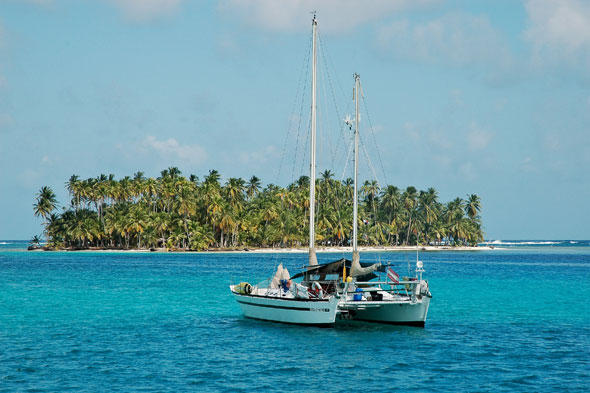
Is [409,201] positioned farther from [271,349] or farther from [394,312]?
[271,349]

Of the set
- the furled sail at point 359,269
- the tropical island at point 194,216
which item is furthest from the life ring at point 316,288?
the tropical island at point 194,216

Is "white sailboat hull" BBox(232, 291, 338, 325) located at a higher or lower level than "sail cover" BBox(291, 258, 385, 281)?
lower

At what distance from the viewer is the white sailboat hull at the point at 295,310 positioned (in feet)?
98.8

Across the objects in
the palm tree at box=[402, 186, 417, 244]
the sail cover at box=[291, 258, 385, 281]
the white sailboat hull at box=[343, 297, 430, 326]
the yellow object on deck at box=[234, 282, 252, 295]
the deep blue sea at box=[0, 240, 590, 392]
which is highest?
the palm tree at box=[402, 186, 417, 244]

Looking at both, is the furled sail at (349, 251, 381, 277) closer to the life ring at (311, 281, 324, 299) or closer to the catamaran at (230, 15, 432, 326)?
the catamaran at (230, 15, 432, 326)

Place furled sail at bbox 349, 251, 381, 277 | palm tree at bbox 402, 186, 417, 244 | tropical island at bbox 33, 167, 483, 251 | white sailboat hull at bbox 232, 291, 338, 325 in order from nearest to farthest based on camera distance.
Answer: white sailboat hull at bbox 232, 291, 338, 325 → furled sail at bbox 349, 251, 381, 277 → tropical island at bbox 33, 167, 483, 251 → palm tree at bbox 402, 186, 417, 244

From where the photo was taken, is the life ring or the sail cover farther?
the sail cover

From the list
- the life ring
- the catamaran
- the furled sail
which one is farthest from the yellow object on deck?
the furled sail

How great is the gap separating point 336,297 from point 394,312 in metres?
3.65

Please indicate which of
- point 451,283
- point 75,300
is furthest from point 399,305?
point 451,283

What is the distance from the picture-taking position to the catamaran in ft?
99.2

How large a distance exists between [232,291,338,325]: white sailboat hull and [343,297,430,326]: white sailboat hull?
2.82 feet

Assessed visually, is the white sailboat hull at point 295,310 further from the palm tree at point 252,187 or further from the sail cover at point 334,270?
the palm tree at point 252,187

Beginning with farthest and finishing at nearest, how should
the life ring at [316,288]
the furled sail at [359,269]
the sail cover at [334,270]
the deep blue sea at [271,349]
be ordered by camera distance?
1. the sail cover at [334,270]
2. the furled sail at [359,269]
3. the life ring at [316,288]
4. the deep blue sea at [271,349]
